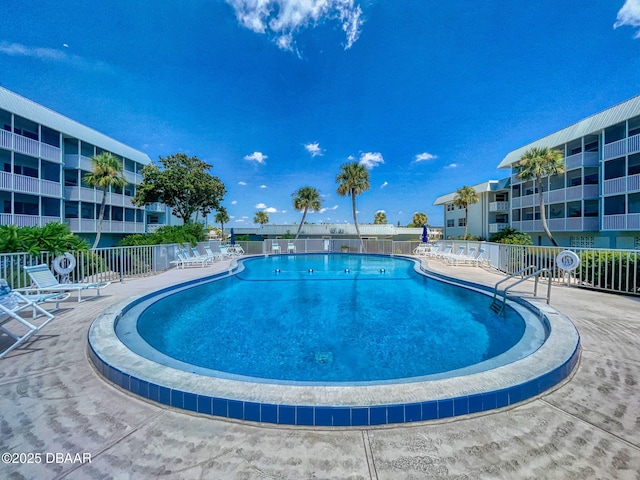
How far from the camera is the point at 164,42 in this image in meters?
14.3

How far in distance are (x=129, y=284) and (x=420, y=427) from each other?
28.5 ft

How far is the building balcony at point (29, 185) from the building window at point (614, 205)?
3539 centimetres

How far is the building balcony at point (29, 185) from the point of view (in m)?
15.2

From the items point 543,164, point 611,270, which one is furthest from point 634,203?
point 611,270

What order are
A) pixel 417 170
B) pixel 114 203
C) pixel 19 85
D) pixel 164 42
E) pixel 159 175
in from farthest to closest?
pixel 417 170 < pixel 114 203 < pixel 159 175 < pixel 19 85 < pixel 164 42

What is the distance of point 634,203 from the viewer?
15.5 m

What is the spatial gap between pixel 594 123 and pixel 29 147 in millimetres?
35201

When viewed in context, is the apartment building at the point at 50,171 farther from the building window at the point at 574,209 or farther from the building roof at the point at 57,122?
Result: the building window at the point at 574,209

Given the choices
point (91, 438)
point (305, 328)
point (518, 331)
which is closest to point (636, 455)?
point (518, 331)

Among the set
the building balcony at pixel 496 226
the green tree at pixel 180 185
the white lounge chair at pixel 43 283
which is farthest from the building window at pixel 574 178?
the green tree at pixel 180 185

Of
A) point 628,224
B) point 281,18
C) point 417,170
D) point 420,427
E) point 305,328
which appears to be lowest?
point 305,328

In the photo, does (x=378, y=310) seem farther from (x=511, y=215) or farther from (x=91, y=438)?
(x=511, y=215)

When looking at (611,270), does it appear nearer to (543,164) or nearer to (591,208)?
(543,164)

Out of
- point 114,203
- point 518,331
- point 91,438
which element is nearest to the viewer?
point 91,438
